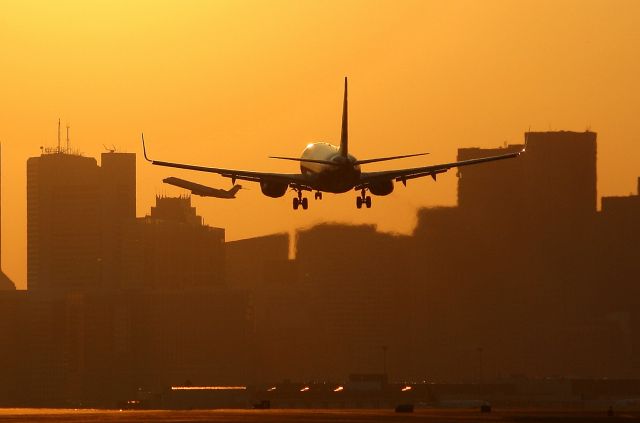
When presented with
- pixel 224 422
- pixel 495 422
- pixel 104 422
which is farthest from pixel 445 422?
pixel 104 422

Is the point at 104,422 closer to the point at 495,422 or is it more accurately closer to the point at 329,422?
the point at 329,422

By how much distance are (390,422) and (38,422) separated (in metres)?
34.9

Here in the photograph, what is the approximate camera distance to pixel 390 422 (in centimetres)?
19788

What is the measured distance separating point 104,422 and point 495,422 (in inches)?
1529

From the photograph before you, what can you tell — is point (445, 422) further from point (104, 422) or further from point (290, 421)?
point (104, 422)

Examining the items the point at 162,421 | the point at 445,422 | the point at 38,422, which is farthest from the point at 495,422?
the point at 38,422

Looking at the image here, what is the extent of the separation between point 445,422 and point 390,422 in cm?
546

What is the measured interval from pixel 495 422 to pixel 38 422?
4540 cm

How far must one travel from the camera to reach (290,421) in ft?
647

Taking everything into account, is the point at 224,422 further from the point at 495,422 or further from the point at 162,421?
the point at 495,422

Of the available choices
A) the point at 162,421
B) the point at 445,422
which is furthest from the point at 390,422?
the point at 162,421

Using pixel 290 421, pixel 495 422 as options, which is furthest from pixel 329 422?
pixel 495 422

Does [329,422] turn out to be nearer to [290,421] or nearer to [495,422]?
[290,421]

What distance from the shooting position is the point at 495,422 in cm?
19838
